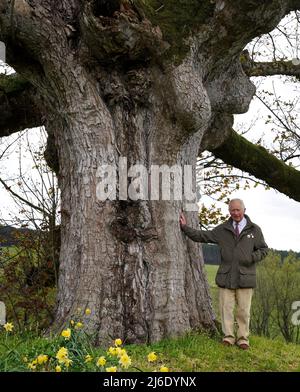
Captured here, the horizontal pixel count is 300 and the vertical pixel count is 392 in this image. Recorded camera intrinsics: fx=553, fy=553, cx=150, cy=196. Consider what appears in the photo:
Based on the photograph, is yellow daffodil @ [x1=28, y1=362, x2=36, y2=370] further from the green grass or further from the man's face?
the man's face

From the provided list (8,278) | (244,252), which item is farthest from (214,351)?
(8,278)

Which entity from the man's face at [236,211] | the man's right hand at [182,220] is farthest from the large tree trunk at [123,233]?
the man's face at [236,211]

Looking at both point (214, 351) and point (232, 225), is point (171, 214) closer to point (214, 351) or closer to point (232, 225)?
point (232, 225)

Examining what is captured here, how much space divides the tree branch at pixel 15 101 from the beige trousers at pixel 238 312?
15.8 feet

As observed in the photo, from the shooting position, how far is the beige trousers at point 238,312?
6527mm

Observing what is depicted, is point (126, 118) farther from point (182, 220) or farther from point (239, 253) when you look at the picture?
point (239, 253)

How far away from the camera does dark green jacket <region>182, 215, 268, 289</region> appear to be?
6.46 meters

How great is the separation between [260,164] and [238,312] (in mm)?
5292

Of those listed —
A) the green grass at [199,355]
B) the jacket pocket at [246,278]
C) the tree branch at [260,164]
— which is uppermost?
the tree branch at [260,164]

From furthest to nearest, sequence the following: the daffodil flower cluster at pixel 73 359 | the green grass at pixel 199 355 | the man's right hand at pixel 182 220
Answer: the man's right hand at pixel 182 220 → the green grass at pixel 199 355 → the daffodil flower cluster at pixel 73 359

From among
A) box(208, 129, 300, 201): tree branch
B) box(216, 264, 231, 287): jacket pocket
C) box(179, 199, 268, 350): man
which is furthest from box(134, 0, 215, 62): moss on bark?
box(208, 129, 300, 201): tree branch

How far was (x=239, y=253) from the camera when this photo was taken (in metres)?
6.48

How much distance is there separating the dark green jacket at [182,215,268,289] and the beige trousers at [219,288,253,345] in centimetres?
14

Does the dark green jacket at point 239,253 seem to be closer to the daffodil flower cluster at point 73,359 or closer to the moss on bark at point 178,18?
the moss on bark at point 178,18
